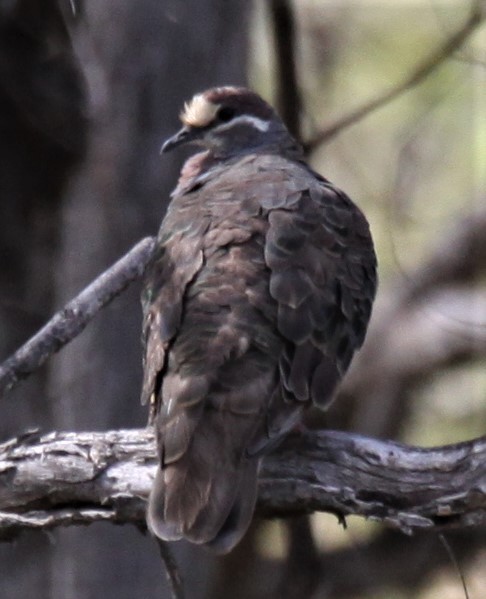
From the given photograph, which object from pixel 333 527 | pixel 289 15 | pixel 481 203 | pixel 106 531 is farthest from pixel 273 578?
pixel 289 15

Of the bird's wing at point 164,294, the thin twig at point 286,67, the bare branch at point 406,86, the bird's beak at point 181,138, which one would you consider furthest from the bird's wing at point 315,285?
the thin twig at point 286,67

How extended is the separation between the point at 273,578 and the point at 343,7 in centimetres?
430

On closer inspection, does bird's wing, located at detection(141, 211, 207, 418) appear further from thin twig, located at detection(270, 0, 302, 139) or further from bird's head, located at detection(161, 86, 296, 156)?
thin twig, located at detection(270, 0, 302, 139)

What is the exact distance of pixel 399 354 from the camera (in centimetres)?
849

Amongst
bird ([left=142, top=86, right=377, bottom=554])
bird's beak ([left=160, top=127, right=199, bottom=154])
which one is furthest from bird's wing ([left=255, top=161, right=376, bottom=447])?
bird's beak ([left=160, top=127, right=199, bottom=154])

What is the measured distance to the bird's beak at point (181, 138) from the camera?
5.76 meters

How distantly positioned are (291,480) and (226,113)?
207 centimetres

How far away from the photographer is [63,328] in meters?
4.54

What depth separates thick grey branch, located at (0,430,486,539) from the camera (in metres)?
4.23

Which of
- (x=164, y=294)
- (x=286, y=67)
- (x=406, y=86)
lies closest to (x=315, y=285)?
(x=164, y=294)

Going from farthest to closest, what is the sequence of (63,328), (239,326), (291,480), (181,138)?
(181,138), (239,326), (63,328), (291,480)

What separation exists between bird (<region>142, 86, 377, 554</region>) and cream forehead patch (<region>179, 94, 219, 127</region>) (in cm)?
38

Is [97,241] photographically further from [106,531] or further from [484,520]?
[484,520]

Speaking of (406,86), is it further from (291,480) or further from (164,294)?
(291,480)
